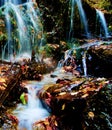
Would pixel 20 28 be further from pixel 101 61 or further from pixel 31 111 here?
pixel 31 111

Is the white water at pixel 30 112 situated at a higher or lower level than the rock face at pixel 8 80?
lower

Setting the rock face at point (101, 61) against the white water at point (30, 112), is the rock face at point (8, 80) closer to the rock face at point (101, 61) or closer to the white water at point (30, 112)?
the white water at point (30, 112)

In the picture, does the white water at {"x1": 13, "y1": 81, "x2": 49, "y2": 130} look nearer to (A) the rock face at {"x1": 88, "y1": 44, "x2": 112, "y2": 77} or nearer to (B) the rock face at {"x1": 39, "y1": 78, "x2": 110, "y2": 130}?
(B) the rock face at {"x1": 39, "y1": 78, "x2": 110, "y2": 130}

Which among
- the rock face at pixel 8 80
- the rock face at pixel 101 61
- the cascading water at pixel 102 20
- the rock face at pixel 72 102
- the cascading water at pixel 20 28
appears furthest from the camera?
the cascading water at pixel 102 20

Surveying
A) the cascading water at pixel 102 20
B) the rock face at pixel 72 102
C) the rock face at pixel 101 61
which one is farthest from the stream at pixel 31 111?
the cascading water at pixel 102 20

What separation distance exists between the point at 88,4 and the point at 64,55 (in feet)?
15.1

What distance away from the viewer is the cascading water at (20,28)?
9.52 meters

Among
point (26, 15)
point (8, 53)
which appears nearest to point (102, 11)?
point (26, 15)

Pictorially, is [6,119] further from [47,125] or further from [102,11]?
[102,11]

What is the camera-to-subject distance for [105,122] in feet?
15.3

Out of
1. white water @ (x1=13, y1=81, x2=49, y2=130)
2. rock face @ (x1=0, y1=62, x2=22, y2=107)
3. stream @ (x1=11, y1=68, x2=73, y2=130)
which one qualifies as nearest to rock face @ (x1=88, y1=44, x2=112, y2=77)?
stream @ (x1=11, y1=68, x2=73, y2=130)

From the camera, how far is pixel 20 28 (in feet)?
32.8

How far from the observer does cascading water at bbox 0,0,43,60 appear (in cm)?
952

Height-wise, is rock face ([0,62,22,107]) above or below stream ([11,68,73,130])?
above
